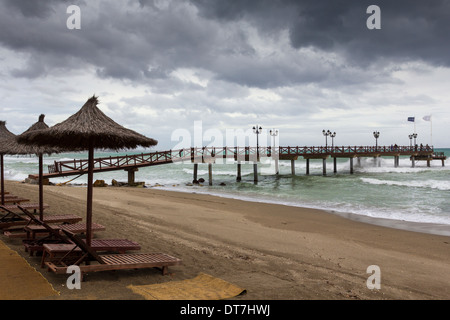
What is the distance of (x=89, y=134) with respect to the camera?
21.0 ft

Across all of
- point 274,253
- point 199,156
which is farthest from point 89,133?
point 199,156

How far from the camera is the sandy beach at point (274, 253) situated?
6.06 m

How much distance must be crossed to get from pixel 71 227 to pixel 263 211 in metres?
9.83

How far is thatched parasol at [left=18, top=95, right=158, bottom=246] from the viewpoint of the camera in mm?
6496

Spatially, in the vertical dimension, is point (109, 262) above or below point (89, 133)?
below

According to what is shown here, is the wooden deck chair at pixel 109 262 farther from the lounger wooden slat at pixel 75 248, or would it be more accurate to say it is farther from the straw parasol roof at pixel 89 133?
the straw parasol roof at pixel 89 133

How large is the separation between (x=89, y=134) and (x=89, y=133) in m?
0.02

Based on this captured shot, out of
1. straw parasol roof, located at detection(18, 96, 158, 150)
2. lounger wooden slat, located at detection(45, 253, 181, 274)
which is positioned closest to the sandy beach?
lounger wooden slat, located at detection(45, 253, 181, 274)

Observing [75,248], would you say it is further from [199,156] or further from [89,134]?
[199,156]

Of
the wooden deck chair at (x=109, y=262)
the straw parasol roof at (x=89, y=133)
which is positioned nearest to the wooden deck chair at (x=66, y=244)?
the wooden deck chair at (x=109, y=262)

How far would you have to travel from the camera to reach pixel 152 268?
6.93m

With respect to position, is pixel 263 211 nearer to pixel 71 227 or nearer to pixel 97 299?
A: pixel 71 227

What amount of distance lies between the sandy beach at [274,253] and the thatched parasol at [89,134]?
6.08 feet
